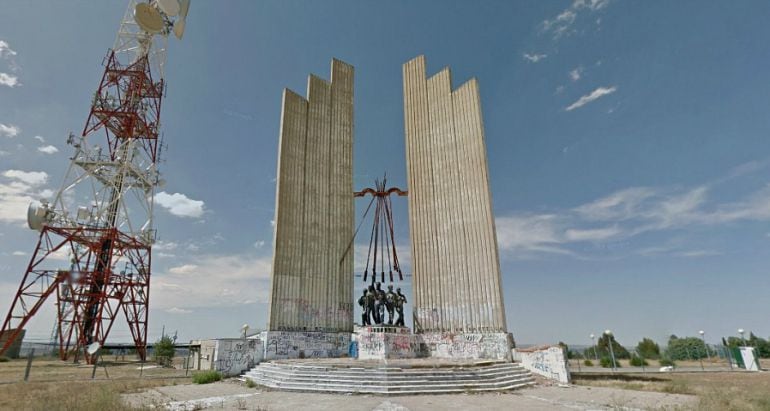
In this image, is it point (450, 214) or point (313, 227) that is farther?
point (313, 227)

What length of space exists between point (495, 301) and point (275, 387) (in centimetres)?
1010

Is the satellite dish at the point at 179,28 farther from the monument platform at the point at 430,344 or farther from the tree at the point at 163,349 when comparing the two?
the monument platform at the point at 430,344

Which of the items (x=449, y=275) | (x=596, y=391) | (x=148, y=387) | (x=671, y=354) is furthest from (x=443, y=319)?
(x=671, y=354)

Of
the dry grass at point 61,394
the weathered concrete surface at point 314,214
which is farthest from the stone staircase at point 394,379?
the weathered concrete surface at point 314,214

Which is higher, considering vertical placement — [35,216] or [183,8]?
[183,8]

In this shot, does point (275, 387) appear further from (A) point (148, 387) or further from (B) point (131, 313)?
(B) point (131, 313)

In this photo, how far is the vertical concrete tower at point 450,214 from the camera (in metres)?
16.7

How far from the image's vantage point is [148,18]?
27938mm

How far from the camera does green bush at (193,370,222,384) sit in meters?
13.2

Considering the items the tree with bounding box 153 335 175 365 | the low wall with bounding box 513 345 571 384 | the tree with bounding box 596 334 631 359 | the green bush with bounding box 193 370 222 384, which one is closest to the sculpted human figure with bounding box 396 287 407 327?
the low wall with bounding box 513 345 571 384

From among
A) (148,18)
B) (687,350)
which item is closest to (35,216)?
(148,18)

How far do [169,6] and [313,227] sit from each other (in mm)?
22679

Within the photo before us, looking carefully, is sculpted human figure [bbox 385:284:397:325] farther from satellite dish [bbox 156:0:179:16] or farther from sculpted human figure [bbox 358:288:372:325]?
satellite dish [bbox 156:0:179:16]

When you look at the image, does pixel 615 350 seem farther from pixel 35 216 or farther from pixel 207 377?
pixel 35 216
